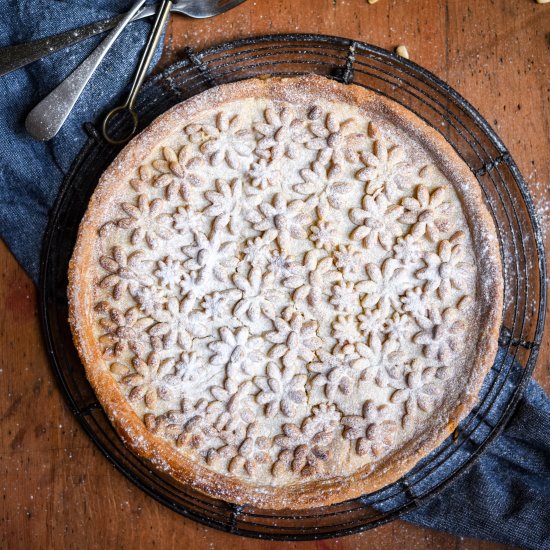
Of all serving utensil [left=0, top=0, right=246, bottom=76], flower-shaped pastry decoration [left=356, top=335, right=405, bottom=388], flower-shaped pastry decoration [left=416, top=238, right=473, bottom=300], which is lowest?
flower-shaped pastry decoration [left=356, top=335, right=405, bottom=388]

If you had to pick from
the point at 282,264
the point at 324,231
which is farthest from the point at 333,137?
the point at 282,264

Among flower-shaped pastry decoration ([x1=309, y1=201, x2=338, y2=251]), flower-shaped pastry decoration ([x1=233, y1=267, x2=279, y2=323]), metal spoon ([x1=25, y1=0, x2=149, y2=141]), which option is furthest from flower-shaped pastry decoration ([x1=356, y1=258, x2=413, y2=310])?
metal spoon ([x1=25, y1=0, x2=149, y2=141])

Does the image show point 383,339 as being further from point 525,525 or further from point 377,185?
point 525,525

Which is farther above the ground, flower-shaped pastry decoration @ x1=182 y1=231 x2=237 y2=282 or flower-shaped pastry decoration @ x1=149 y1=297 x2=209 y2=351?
flower-shaped pastry decoration @ x1=182 y1=231 x2=237 y2=282

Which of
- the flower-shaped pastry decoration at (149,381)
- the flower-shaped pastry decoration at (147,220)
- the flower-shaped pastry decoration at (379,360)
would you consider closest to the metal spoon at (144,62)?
the flower-shaped pastry decoration at (147,220)

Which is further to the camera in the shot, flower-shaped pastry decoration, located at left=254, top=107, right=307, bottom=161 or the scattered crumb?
the scattered crumb

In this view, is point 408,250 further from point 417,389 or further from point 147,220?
point 147,220

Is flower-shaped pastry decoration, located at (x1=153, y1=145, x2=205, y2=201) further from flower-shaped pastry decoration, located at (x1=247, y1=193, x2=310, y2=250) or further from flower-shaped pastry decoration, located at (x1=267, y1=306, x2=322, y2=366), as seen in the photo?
flower-shaped pastry decoration, located at (x1=267, y1=306, x2=322, y2=366)
